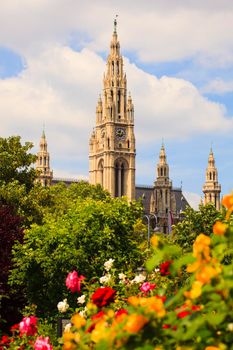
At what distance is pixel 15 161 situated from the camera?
52.0 meters

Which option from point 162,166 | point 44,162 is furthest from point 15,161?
point 44,162

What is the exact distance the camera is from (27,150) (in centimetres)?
5256

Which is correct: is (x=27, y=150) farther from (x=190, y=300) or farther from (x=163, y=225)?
(x=163, y=225)

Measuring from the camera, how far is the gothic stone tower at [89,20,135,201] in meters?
149

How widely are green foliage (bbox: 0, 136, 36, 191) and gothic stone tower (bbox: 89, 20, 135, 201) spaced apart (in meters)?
93.6

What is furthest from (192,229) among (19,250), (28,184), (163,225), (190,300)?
(163,225)

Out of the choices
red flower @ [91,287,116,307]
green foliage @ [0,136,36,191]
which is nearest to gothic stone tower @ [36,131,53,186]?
green foliage @ [0,136,36,191]

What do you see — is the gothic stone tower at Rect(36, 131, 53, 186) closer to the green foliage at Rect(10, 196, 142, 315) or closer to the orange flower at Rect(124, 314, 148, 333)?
the green foliage at Rect(10, 196, 142, 315)

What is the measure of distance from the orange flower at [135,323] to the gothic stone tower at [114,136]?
141m

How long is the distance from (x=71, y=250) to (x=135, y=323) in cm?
2291

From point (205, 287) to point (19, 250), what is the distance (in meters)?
25.6

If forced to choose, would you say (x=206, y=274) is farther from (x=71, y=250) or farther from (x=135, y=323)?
(x=71, y=250)

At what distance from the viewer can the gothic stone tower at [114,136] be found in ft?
488

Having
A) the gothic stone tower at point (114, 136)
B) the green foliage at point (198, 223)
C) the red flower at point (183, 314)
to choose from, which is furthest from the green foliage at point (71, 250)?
the gothic stone tower at point (114, 136)
